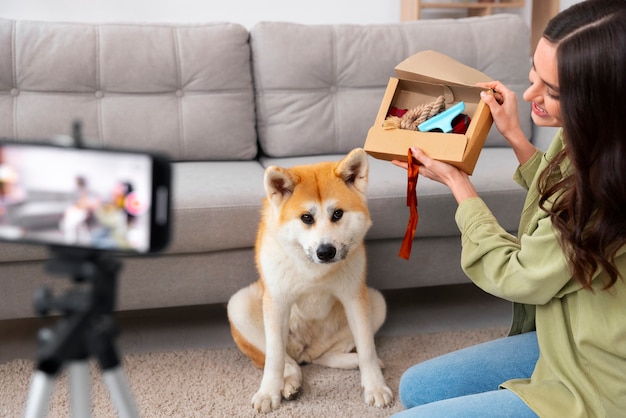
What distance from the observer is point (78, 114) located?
2.41m

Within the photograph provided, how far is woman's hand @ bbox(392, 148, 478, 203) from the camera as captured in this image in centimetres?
139

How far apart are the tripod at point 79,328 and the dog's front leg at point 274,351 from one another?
1.16 metres

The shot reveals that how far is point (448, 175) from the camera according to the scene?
146 centimetres

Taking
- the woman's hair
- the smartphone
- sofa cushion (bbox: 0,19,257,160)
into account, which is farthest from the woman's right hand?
sofa cushion (bbox: 0,19,257,160)

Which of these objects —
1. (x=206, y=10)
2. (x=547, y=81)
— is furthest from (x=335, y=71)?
(x=547, y=81)

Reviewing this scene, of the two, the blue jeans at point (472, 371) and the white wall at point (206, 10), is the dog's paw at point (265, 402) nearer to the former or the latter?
the blue jeans at point (472, 371)

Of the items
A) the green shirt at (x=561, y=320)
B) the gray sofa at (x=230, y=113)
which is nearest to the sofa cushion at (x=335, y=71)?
the gray sofa at (x=230, y=113)

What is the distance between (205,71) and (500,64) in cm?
125

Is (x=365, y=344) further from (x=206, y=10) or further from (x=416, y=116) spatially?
(x=206, y=10)

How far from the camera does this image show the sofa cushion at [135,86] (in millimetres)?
2391

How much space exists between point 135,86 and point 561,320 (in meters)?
1.90

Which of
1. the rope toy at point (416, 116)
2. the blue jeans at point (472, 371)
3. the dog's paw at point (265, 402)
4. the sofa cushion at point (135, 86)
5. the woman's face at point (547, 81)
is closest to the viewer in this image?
the woman's face at point (547, 81)

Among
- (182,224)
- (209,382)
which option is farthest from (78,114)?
(209,382)

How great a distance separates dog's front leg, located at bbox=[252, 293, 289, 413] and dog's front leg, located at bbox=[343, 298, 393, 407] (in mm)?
198
